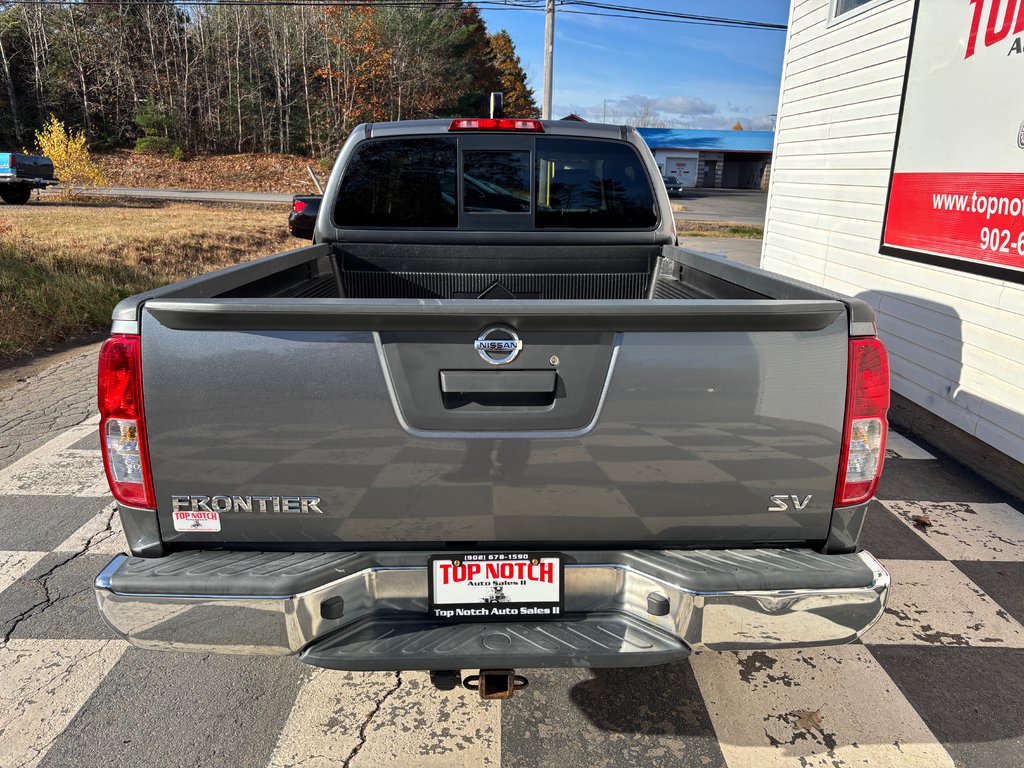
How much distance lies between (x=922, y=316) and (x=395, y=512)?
16.9ft

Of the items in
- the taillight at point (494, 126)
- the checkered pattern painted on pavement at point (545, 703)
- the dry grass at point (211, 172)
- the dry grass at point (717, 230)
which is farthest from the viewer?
the dry grass at point (211, 172)

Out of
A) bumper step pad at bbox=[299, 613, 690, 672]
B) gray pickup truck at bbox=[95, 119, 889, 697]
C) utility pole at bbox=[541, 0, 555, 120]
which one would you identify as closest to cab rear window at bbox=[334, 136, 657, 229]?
gray pickup truck at bbox=[95, 119, 889, 697]

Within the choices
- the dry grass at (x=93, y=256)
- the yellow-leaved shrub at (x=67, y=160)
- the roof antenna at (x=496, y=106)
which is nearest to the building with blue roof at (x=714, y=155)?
the yellow-leaved shrub at (x=67, y=160)

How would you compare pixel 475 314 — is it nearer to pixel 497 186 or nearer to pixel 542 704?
pixel 542 704

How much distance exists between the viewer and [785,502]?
204cm

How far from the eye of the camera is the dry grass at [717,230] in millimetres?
21373

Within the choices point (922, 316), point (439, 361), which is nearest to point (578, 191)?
point (439, 361)

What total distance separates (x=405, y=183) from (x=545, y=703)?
8.97ft

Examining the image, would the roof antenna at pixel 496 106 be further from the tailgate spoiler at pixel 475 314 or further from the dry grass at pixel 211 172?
the dry grass at pixel 211 172

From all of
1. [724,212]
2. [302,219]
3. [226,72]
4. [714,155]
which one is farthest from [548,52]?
[714,155]

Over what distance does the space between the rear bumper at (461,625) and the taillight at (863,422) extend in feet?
0.72

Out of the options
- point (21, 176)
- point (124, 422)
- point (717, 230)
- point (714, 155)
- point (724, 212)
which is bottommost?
point (717, 230)

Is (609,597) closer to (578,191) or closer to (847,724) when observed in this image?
(847,724)

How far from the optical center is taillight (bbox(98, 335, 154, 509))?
1.90m
